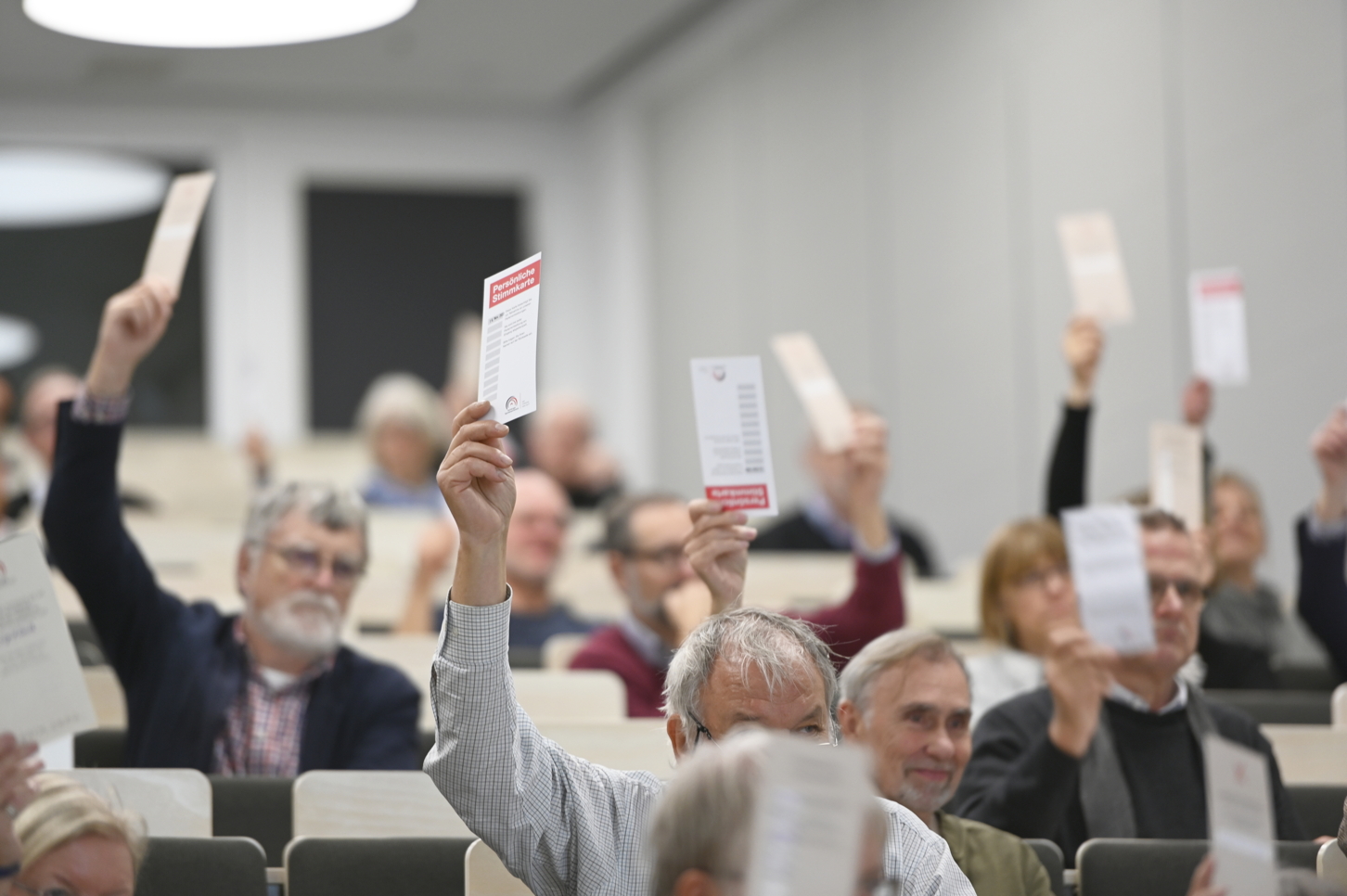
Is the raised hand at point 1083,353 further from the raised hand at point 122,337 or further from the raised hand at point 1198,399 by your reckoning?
the raised hand at point 122,337

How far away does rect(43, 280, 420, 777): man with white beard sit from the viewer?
137 inches

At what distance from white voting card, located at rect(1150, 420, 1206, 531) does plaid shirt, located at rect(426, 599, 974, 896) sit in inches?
74.7

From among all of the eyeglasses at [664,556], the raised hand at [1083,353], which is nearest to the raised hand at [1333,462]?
the raised hand at [1083,353]

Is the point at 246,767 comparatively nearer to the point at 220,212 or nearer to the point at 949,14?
the point at 949,14

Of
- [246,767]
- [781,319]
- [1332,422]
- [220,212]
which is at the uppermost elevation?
[220,212]

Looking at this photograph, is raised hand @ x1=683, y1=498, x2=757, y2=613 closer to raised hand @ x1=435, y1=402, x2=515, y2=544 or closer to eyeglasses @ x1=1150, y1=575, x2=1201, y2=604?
raised hand @ x1=435, y1=402, x2=515, y2=544

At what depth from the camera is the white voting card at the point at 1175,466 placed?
4160 millimetres

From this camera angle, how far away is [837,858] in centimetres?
136

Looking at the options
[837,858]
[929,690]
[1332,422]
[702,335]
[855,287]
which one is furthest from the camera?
[702,335]

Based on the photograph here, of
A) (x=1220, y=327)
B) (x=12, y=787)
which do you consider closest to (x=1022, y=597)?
(x=1220, y=327)

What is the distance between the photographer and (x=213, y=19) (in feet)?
14.7

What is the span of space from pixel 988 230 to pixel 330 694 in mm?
4772

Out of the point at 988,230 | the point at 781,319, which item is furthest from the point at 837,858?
the point at 781,319

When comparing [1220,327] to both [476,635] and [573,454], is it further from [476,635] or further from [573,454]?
[573,454]
